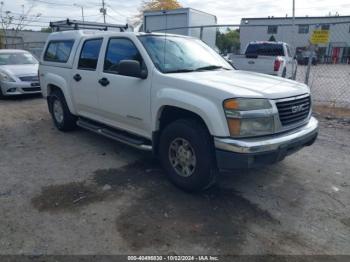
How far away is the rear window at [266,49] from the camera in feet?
39.8

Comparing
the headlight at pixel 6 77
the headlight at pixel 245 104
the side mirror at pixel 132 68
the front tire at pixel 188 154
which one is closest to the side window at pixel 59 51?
the side mirror at pixel 132 68

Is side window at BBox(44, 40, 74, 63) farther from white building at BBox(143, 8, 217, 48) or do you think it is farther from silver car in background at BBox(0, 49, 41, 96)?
white building at BBox(143, 8, 217, 48)

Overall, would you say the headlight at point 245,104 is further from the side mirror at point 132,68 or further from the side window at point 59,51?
the side window at point 59,51

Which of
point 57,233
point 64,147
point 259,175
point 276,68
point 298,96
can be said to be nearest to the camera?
point 57,233

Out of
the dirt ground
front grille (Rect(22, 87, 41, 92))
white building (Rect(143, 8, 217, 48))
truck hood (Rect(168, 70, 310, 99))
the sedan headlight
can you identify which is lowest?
the dirt ground

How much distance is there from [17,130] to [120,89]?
11.2 feet

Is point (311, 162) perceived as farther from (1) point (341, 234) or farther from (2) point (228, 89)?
(2) point (228, 89)

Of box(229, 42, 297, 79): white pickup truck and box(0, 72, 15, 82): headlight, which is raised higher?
box(229, 42, 297, 79): white pickup truck

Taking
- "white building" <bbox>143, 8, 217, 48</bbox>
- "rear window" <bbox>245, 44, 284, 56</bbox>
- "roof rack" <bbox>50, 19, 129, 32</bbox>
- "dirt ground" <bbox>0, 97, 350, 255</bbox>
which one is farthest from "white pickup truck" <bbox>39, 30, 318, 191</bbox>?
"white building" <bbox>143, 8, 217, 48</bbox>

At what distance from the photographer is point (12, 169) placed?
459 cm

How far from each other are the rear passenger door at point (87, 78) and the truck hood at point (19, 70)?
204 inches

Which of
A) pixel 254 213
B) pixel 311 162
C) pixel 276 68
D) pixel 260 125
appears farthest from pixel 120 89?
pixel 276 68

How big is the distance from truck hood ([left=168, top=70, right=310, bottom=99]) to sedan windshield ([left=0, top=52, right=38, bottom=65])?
884 cm

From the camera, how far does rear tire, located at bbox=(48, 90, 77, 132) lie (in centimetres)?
621
